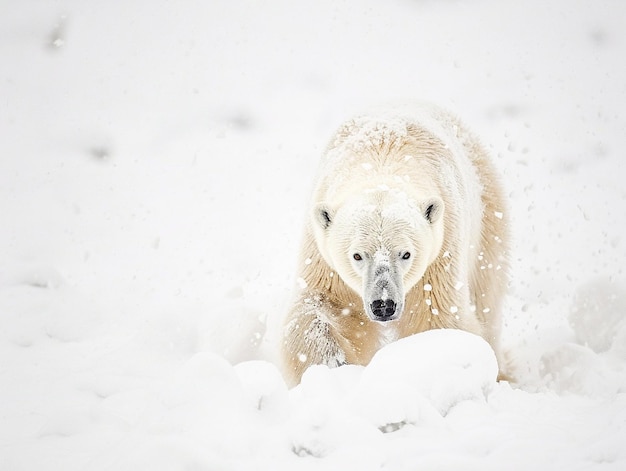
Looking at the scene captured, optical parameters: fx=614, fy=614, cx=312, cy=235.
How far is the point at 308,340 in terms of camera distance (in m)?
3.77

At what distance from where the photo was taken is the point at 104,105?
9.51 metres

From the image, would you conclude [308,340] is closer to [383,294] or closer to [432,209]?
[383,294]

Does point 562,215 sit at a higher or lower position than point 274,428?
higher

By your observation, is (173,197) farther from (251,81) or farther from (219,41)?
(219,41)

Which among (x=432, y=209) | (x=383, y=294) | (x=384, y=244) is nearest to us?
(x=383, y=294)

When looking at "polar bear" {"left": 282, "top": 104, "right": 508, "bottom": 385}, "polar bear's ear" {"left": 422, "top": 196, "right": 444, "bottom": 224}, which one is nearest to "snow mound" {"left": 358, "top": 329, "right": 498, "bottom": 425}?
"polar bear" {"left": 282, "top": 104, "right": 508, "bottom": 385}

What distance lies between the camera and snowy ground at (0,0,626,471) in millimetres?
2348

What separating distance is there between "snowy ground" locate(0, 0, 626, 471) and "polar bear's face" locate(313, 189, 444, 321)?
436 millimetres

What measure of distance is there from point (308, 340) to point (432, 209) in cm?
110

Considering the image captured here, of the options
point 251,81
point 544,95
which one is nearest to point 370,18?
point 251,81

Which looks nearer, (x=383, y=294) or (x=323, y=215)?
(x=383, y=294)

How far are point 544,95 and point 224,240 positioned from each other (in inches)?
229

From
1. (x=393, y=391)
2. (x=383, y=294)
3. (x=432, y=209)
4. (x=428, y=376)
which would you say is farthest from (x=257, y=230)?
(x=393, y=391)

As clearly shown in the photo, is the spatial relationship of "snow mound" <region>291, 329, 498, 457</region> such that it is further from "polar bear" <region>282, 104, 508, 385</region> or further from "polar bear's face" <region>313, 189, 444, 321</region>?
"polar bear" <region>282, 104, 508, 385</region>
